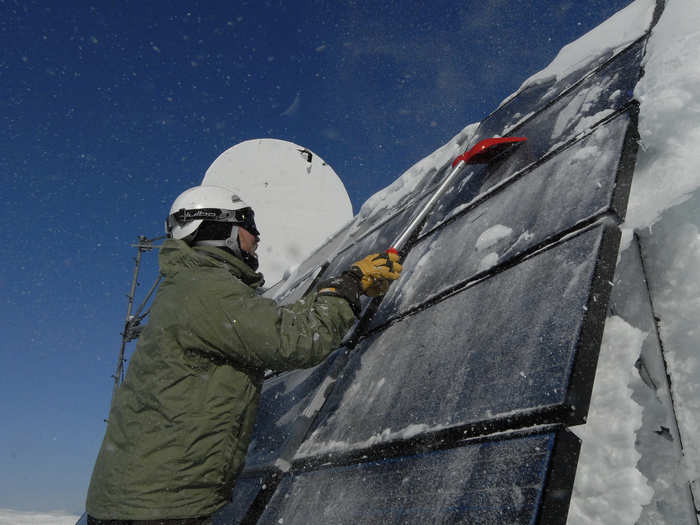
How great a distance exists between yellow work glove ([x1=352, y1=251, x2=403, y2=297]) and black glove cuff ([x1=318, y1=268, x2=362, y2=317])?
0.05 metres

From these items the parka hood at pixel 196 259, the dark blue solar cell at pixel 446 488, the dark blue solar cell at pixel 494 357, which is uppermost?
the parka hood at pixel 196 259

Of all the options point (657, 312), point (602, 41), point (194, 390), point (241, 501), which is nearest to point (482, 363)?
point (657, 312)

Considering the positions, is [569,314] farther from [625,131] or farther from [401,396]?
[625,131]

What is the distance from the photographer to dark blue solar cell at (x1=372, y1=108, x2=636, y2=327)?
1.61 metres

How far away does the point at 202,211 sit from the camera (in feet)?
8.90

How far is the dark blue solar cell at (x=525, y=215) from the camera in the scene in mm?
1613

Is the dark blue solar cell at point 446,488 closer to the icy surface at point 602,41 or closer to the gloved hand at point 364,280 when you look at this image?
the gloved hand at point 364,280

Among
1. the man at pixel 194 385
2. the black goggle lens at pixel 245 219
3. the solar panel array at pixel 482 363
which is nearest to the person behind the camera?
the solar panel array at pixel 482 363

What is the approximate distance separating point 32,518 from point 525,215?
14650 millimetres

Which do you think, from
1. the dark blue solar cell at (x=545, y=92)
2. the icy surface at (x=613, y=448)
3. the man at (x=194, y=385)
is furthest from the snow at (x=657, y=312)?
the man at (x=194, y=385)

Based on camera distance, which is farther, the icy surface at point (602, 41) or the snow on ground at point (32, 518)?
the snow on ground at point (32, 518)

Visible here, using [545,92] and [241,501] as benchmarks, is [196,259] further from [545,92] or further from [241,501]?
[545,92]

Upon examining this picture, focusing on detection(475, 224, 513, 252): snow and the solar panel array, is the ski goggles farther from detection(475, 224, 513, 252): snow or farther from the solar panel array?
detection(475, 224, 513, 252): snow

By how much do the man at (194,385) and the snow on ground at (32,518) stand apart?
11.7 metres
